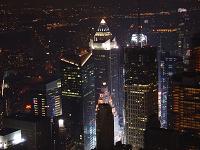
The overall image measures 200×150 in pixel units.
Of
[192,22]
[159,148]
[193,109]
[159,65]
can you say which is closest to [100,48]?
[159,65]

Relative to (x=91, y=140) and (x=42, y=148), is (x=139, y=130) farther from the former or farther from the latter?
(x=42, y=148)

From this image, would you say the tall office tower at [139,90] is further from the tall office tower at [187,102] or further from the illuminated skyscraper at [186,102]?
the tall office tower at [187,102]

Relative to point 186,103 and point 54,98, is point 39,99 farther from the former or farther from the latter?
point 186,103

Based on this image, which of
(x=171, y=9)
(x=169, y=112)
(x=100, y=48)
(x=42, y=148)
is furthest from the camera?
(x=100, y=48)

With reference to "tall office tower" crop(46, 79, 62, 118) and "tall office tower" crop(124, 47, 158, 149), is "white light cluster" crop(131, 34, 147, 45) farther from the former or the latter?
"tall office tower" crop(46, 79, 62, 118)

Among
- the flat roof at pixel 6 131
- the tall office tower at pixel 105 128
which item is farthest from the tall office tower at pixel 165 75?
the flat roof at pixel 6 131

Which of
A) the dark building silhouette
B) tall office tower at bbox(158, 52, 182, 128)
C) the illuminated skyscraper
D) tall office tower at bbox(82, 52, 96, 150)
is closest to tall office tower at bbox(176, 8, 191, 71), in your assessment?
tall office tower at bbox(158, 52, 182, 128)
